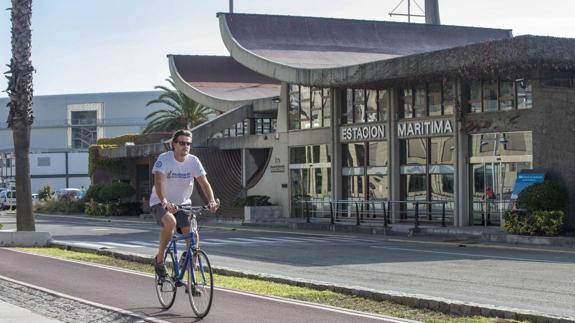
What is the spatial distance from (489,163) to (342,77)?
6.87 meters

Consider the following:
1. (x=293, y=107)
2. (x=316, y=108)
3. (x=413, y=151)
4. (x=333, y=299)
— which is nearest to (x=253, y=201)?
(x=293, y=107)

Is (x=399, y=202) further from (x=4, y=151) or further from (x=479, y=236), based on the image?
(x=4, y=151)

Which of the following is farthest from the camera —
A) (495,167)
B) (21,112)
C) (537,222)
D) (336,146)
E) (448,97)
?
(336,146)

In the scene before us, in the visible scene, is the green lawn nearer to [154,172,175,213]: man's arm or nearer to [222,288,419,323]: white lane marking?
[222,288,419,323]: white lane marking

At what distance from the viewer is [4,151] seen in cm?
10469

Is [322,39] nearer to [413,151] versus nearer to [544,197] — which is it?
[413,151]

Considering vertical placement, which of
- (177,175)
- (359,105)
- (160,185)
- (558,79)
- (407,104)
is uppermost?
(359,105)

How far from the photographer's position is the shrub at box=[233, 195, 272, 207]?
136 feet

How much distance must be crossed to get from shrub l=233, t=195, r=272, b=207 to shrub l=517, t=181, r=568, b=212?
1723 centimetres

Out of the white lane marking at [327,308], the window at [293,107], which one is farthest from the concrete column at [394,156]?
the white lane marking at [327,308]

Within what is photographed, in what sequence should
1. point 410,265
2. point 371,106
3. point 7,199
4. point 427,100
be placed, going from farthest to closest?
point 7,199
point 371,106
point 427,100
point 410,265

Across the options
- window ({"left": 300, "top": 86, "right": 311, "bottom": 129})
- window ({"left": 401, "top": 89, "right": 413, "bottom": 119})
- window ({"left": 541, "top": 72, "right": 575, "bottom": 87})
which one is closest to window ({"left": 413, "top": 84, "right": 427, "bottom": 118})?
window ({"left": 401, "top": 89, "right": 413, "bottom": 119})

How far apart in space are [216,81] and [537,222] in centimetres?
3255

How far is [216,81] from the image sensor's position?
5478 centimetres
